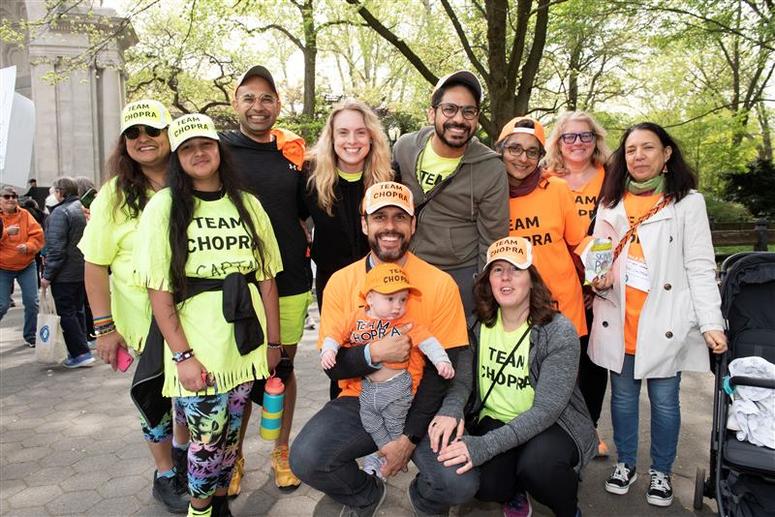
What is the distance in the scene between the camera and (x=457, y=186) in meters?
3.32

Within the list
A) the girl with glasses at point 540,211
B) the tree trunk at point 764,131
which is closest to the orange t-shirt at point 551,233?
the girl with glasses at point 540,211

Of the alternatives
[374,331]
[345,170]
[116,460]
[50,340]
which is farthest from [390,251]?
[50,340]

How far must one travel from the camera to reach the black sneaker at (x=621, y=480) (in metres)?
3.48

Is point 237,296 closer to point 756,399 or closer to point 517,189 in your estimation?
point 517,189

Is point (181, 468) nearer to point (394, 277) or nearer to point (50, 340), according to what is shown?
point (394, 277)

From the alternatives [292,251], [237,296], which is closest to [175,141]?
[237,296]

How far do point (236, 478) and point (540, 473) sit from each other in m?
1.99

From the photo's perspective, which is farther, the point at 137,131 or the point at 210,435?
the point at 137,131

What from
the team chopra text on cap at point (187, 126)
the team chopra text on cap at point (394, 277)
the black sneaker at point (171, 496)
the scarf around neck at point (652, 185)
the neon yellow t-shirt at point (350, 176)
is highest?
the team chopra text on cap at point (187, 126)

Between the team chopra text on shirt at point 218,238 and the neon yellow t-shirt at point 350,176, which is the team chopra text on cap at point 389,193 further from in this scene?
the team chopra text on shirt at point 218,238

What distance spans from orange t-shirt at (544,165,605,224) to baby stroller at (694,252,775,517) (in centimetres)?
90

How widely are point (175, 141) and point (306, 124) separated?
1226 centimetres

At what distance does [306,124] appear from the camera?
14.5 meters

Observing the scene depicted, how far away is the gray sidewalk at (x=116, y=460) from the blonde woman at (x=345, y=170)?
1.71 meters
